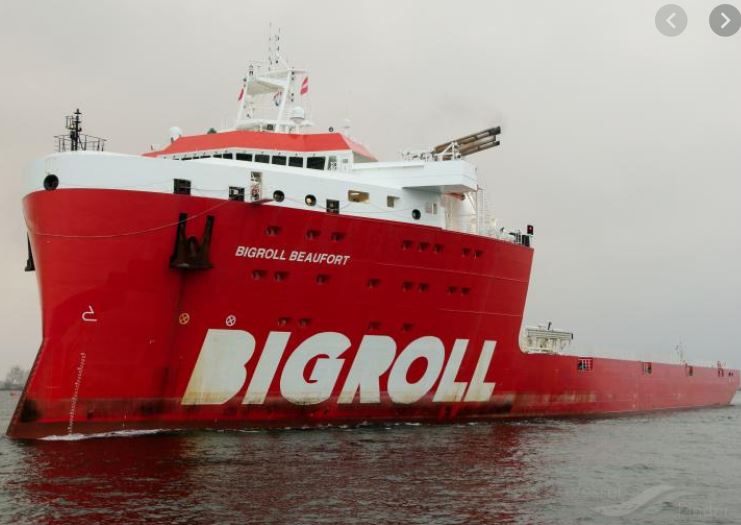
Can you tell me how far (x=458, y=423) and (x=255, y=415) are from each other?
21.1 feet

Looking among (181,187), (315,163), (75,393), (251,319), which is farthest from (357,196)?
(75,393)

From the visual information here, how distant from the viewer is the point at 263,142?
20875mm

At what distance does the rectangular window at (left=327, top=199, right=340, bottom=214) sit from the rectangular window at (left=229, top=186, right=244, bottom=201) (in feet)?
7.48

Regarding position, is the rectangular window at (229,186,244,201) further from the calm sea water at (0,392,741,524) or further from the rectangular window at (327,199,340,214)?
the calm sea water at (0,392,741,524)

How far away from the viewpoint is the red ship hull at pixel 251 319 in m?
16.6

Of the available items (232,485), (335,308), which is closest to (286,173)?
(335,308)

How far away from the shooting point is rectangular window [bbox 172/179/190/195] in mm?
17375

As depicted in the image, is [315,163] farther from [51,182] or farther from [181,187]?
[51,182]

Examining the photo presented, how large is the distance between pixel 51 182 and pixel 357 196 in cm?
719

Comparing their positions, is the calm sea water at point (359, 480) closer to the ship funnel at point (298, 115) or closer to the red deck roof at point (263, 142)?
the red deck roof at point (263, 142)

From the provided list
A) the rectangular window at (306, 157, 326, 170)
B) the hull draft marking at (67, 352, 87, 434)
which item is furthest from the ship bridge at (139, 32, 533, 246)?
the hull draft marking at (67, 352, 87, 434)

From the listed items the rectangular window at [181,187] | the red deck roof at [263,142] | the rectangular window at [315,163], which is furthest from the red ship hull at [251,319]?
the red deck roof at [263,142]

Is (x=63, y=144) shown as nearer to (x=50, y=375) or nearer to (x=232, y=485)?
(x=50, y=375)

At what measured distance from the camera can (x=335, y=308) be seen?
19125 mm
